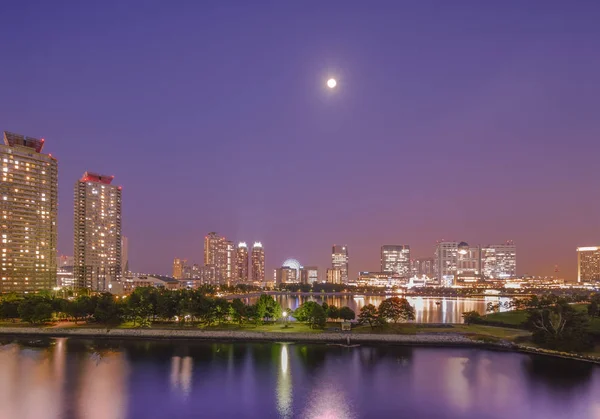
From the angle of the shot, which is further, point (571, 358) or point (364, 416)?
point (571, 358)

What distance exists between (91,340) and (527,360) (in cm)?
3497

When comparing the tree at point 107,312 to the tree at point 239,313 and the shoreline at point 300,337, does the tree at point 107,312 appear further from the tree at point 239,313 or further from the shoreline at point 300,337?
the tree at point 239,313

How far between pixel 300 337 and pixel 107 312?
19086 millimetres

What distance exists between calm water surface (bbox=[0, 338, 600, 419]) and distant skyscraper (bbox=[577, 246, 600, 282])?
179461 mm

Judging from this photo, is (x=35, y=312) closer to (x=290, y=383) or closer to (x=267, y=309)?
(x=267, y=309)

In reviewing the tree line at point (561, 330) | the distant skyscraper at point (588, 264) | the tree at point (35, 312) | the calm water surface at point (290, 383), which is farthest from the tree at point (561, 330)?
the distant skyscraper at point (588, 264)

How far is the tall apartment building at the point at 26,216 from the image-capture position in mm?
75688

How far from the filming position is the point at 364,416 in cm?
2181

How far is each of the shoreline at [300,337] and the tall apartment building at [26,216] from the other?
36832 millimetres

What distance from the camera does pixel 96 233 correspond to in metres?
103

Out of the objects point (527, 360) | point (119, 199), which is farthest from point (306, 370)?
point (119, 199)

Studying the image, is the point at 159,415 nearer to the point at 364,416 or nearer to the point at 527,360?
the point at 364,416

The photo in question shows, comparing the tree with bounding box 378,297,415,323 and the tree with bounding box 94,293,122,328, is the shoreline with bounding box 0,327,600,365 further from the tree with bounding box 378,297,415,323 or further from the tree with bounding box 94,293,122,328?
the tree with bounding box 378,297,415,323

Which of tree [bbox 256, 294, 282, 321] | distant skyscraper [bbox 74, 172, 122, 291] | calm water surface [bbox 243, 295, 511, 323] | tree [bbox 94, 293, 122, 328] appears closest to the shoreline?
tree [bbox 94, 293, 122, 328]
